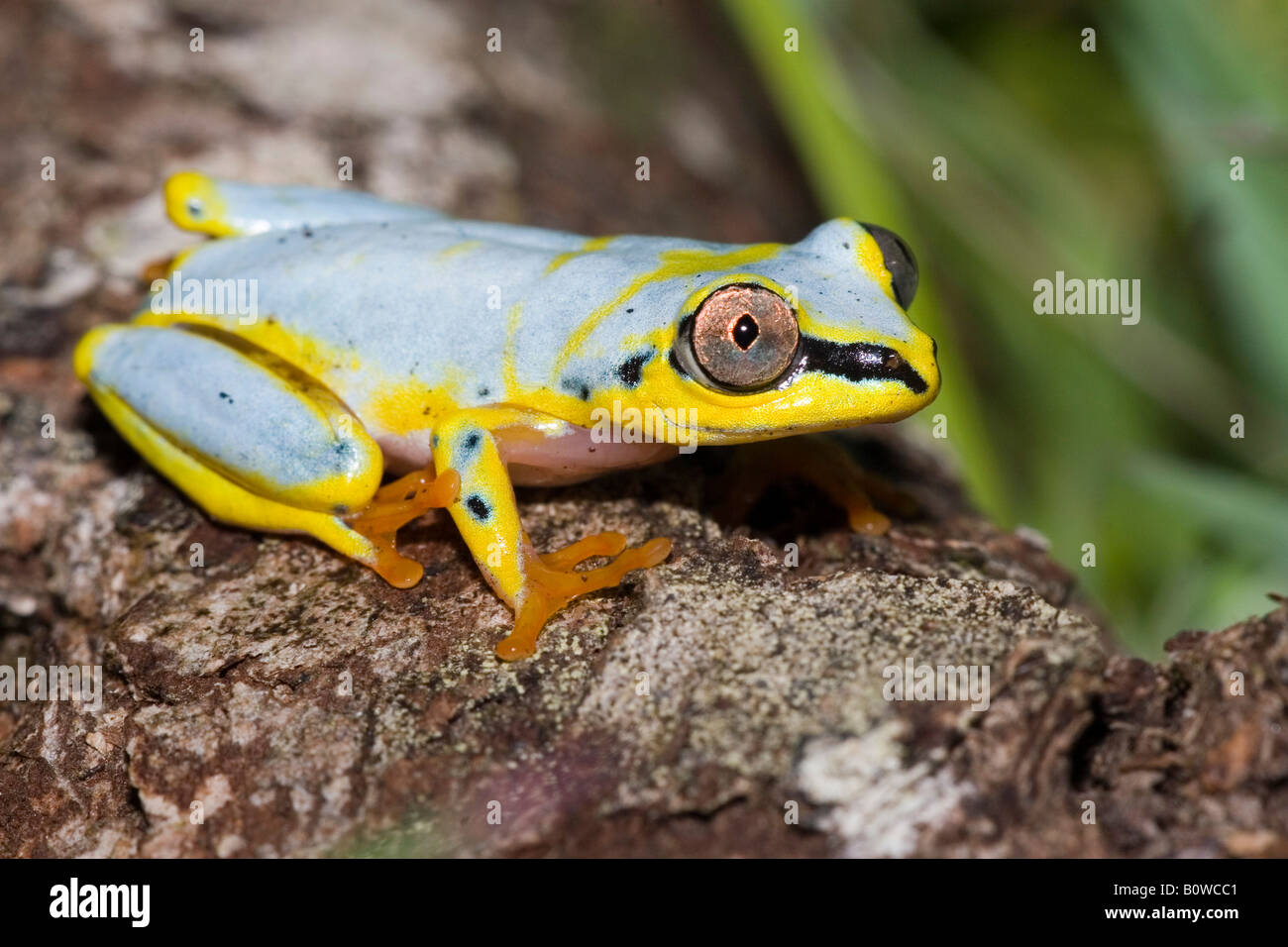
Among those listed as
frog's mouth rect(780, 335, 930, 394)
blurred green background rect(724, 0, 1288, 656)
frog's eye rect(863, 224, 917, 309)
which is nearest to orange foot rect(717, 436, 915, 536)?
frog's eye rect(863, 224, 917, 309)

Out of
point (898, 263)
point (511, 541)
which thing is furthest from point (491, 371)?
point (898, 263)

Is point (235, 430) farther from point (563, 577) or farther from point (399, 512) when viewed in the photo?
point (563, 577)

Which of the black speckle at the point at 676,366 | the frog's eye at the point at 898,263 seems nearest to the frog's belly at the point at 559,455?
the black speckle at the point at 676,366

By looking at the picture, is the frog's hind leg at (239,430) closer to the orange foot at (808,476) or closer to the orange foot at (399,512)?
the orange foot at (399,512)

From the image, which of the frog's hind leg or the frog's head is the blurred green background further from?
the frog's hind leg

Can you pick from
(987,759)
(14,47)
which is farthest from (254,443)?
(14,47)

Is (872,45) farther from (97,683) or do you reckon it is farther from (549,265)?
(97,683)
